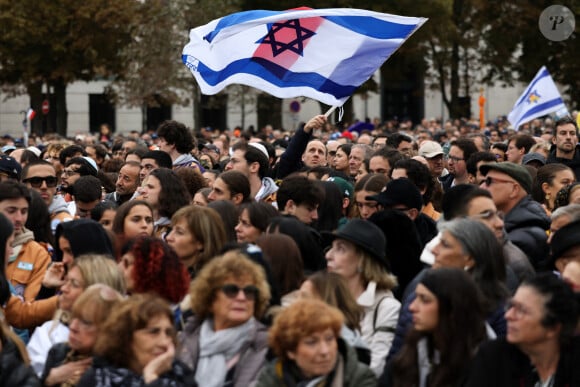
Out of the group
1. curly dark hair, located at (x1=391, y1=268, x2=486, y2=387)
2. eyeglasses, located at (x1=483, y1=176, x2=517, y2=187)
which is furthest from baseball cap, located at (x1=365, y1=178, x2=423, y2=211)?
curly dark hair, located at (x1=391, y1=268, x2=486, y2=387)

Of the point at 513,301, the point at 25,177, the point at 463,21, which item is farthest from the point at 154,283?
the point at 463,21

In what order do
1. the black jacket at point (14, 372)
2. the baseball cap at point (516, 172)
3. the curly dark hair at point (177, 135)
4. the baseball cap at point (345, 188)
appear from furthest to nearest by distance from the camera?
1. the curly dark hair at point (177, 135)
2. the baseball cap at point (345, 188)
3. the baseball cap at point (516, 172)
4. the black jacket at point (14, 372)

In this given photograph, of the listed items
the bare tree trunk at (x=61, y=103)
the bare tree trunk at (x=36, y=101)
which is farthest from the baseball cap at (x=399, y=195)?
the bare tree trunk at (x=36, y=101)

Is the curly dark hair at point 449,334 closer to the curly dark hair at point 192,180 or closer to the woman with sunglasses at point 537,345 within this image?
the woman with sunglasses at point 537,345

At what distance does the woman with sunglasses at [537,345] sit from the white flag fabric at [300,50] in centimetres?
564

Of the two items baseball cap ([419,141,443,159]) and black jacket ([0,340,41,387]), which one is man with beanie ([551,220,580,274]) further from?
baseball cap ([419,141,443,159])

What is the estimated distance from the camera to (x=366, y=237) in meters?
7.11

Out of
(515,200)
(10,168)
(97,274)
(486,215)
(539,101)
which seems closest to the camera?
(97,274)

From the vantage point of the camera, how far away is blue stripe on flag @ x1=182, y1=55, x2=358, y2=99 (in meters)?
11.4

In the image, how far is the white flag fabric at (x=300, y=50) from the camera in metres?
11.4

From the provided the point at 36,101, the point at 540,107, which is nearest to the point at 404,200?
the point at 540,107

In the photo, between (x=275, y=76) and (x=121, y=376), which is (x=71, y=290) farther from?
(x=275, y=76)

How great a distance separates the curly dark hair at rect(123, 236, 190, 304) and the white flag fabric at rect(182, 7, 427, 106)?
4619mm

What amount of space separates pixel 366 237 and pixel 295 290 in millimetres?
533
